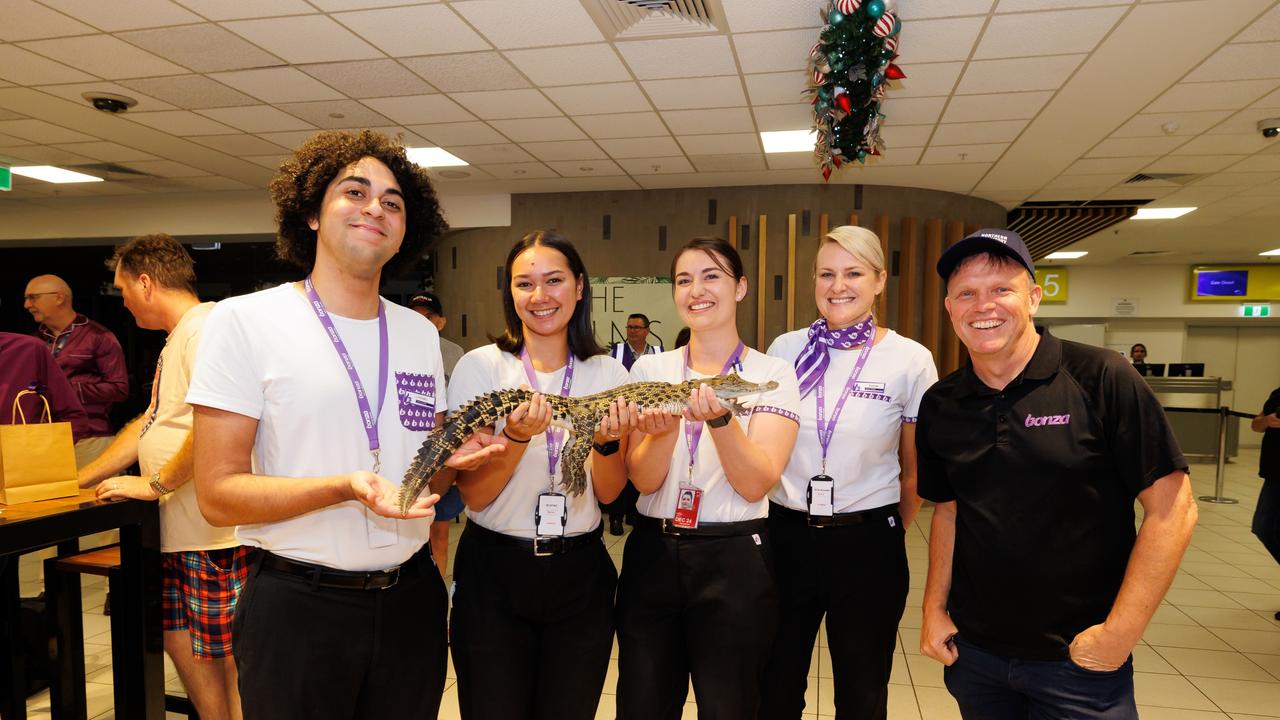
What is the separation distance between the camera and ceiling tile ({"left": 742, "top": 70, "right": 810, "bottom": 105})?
5.14 meters

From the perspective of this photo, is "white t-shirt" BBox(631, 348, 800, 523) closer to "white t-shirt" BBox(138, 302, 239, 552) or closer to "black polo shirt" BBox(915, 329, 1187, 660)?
"black polo shirt" BBox(915, 329, 1187, 660)

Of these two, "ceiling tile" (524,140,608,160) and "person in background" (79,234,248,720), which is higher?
"ceiling tile" (524,140,608,160)

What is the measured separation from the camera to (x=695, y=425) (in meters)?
2.05

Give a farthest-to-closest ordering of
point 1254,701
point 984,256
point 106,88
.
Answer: point 106,88 → point 1254,701 → point 984,256

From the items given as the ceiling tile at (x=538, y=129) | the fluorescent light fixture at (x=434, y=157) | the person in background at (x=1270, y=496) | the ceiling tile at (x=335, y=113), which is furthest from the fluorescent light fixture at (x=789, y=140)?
the person in background at (x=1270, y=496)

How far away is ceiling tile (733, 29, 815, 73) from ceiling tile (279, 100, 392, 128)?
3.28 m

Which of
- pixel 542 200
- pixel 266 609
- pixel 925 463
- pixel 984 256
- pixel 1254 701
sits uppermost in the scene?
pixel 542 200

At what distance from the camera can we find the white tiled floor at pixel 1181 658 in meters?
3.31

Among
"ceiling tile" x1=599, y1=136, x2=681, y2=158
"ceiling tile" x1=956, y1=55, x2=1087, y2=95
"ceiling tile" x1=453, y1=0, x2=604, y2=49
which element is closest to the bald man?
"ceiling tile" x1=453, y1=0, x2=604, y2=49

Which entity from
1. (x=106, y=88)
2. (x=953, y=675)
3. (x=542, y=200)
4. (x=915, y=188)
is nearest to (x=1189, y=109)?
(x=915, y=188)

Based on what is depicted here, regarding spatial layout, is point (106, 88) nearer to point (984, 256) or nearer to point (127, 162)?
point (127, 162)

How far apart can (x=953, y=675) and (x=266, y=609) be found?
1679 millimetres

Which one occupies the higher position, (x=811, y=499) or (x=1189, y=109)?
(x=1189, y=109)

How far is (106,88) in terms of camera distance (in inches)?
218
